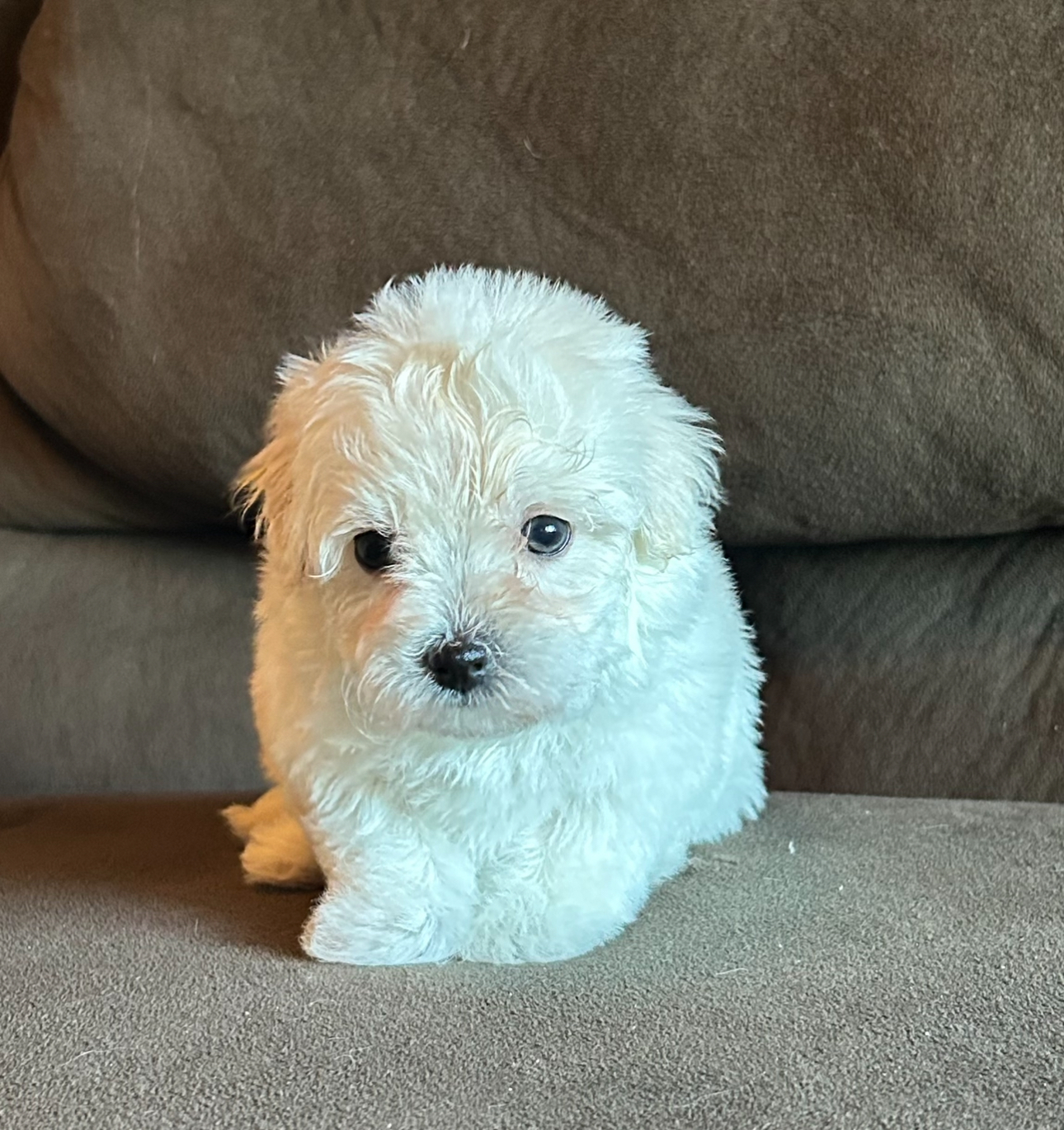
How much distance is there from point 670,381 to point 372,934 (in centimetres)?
62

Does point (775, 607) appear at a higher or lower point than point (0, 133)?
lower

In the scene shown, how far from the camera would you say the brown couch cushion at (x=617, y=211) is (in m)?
1.08

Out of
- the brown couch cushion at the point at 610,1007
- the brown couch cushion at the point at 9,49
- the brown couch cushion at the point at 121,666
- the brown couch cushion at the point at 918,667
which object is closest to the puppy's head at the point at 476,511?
the brown couch cushion at the point at 610,1007

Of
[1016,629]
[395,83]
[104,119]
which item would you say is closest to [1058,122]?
[1016,629]

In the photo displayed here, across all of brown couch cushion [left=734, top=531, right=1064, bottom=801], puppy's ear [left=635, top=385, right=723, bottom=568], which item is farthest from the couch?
puppy's ear [left=635, top=385, right=723, bottom=568]

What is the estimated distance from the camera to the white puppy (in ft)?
2.86

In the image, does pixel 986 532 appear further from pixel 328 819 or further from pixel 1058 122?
pixel 328 819

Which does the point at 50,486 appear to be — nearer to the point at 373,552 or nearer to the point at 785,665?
the point at 373,552

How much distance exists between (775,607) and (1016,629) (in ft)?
0.85

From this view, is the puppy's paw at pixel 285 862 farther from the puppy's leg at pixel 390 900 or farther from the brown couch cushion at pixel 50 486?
the brown couch cushion at pixel 50 486

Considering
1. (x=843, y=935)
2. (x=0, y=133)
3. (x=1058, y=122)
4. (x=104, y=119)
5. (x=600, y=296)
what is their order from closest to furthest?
(x=843, y=935), (x=1058, y=122), (x=600, y=296), (x=104, y=119), (x=0, y=133)

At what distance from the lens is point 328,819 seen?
966 millimetres

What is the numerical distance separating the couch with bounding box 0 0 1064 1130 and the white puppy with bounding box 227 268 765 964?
70 mm

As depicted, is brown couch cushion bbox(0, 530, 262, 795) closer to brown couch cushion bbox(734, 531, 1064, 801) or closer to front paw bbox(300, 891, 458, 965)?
front paw bbox(300, 891, 458, 965)
